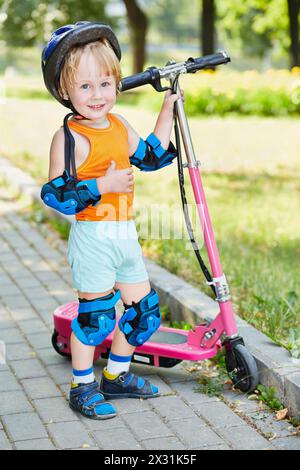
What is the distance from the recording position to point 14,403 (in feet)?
13.1

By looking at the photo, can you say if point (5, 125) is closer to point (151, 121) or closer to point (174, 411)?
point (151, 121)

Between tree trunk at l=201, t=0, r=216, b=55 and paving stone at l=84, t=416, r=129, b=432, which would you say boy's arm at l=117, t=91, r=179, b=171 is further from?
tree trunk at l=201, t=0, r=216, b=55

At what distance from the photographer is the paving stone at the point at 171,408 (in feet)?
12.7

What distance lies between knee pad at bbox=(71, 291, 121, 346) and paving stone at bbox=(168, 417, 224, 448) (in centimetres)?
50

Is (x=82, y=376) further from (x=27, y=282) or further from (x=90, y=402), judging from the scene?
(x=27, y=282)

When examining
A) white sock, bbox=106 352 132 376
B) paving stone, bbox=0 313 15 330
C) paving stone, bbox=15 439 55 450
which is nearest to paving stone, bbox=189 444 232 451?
paving stone, bbox=15 439 55 450

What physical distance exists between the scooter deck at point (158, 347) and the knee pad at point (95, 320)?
1.31ft

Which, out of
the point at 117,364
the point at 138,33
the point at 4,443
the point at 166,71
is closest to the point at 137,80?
the point at 166,71

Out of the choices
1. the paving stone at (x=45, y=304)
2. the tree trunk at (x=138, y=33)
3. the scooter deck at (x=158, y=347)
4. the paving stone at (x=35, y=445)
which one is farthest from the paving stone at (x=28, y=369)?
the tree trunk at (x=138, y=33)

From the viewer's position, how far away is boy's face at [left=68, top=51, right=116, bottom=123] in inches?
144

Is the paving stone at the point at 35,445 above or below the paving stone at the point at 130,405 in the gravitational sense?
below

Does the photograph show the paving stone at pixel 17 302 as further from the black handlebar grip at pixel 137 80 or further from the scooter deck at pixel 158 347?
the black handlebar grip at pixel 137 80

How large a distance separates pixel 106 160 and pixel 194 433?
1210 mm

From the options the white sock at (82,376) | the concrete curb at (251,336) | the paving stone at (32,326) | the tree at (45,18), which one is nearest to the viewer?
the concrete curb at (251,336)
